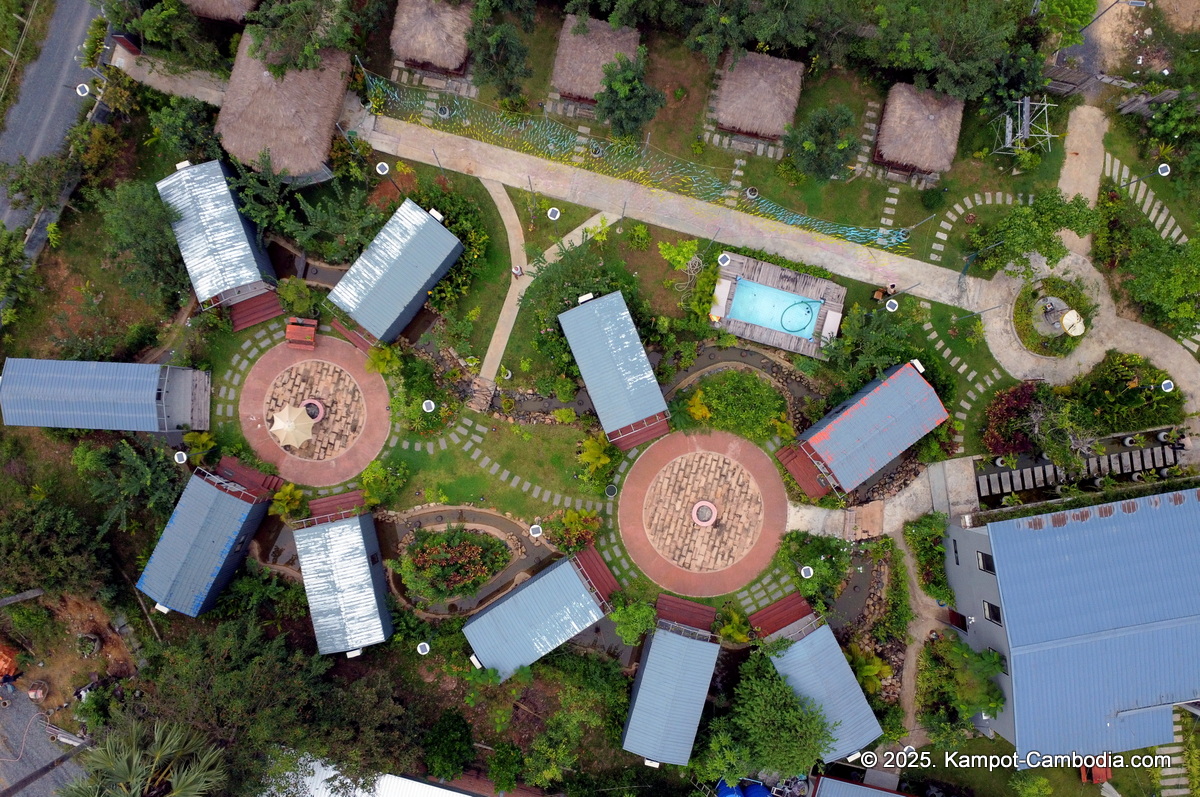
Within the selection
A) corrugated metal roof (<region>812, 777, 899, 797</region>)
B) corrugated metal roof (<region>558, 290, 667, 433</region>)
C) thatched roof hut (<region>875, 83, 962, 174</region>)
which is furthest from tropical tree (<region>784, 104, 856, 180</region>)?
corrugated metal roof (<region>812, 777, 899, 797</region>)

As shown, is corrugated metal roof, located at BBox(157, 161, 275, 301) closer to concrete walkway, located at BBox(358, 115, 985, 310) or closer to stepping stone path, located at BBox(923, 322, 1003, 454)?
concrete walkway, located at BBox(358, 115, 985, 310)

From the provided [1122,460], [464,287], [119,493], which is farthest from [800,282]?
[119,493]

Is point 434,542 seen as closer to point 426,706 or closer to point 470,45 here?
point 426,706

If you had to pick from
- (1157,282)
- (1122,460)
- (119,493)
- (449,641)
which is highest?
(1157,282)

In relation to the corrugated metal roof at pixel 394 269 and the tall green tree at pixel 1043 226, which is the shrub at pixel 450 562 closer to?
the corrugated metal roof at pixel 394 269

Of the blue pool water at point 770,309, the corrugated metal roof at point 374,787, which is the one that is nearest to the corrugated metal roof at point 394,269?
the blue pool water at point 770,309

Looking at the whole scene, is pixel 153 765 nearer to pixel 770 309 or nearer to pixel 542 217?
pixel 542 217
